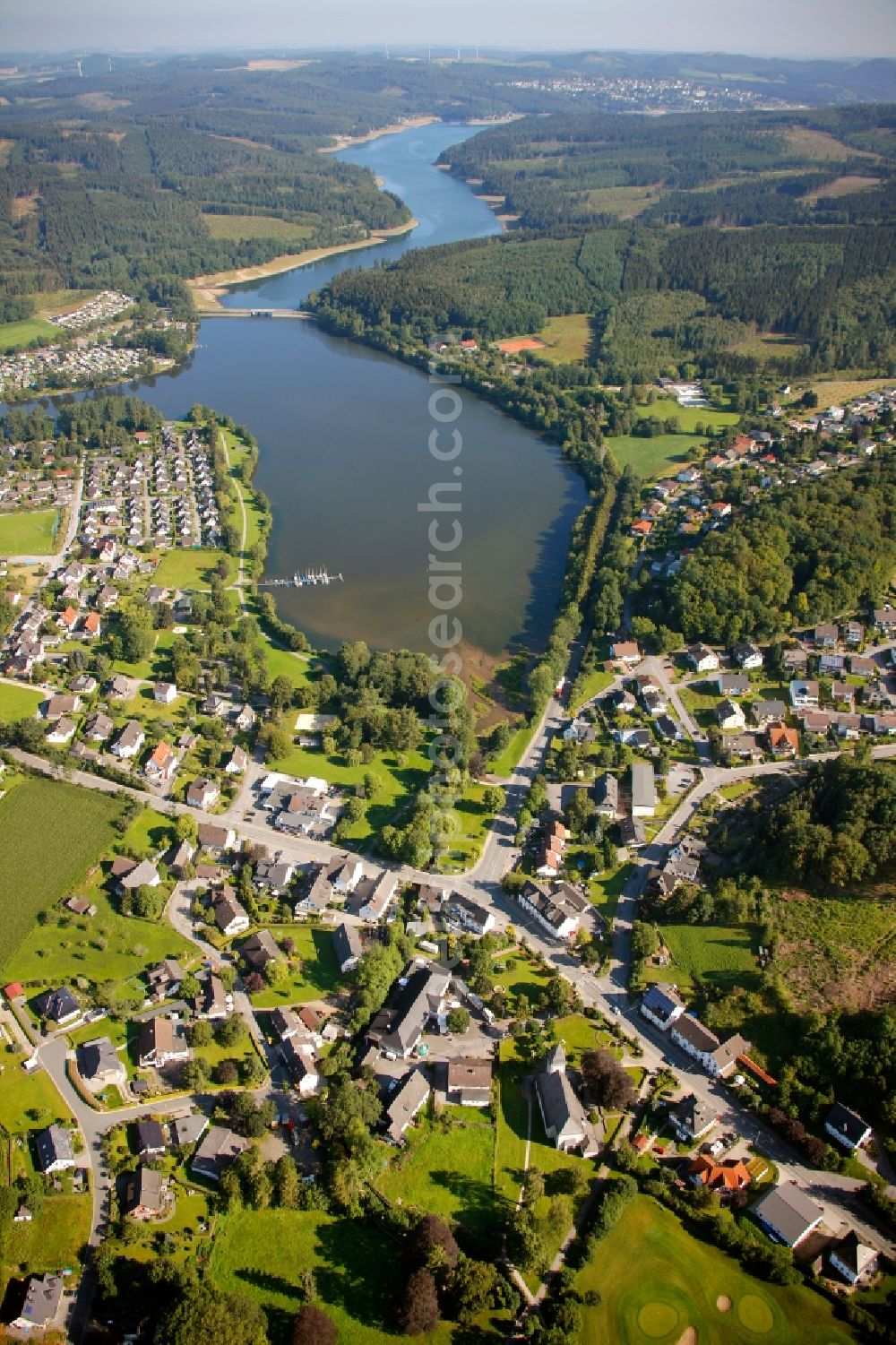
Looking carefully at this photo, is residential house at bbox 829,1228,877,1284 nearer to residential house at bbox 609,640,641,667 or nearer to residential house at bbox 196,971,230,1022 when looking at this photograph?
residential house at bbox 196,971,230,1022

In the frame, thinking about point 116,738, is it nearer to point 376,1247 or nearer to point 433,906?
point 433,906

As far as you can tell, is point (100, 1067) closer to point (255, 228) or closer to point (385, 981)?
point (385, 981)

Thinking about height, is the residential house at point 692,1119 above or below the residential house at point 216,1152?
above

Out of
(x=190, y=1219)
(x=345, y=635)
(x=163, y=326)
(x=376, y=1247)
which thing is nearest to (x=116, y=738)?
(x=345, y=635)

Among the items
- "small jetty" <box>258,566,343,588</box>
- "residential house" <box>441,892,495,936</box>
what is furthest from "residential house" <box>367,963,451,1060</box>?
"small jetty" <box>258,566,343,588</box>

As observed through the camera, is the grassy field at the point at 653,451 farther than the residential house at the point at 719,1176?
Yes

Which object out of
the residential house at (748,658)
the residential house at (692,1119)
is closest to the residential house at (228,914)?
the residential house at (692,1119)

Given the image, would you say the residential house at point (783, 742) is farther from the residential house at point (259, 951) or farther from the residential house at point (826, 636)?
the residential house at point (259, 951)
